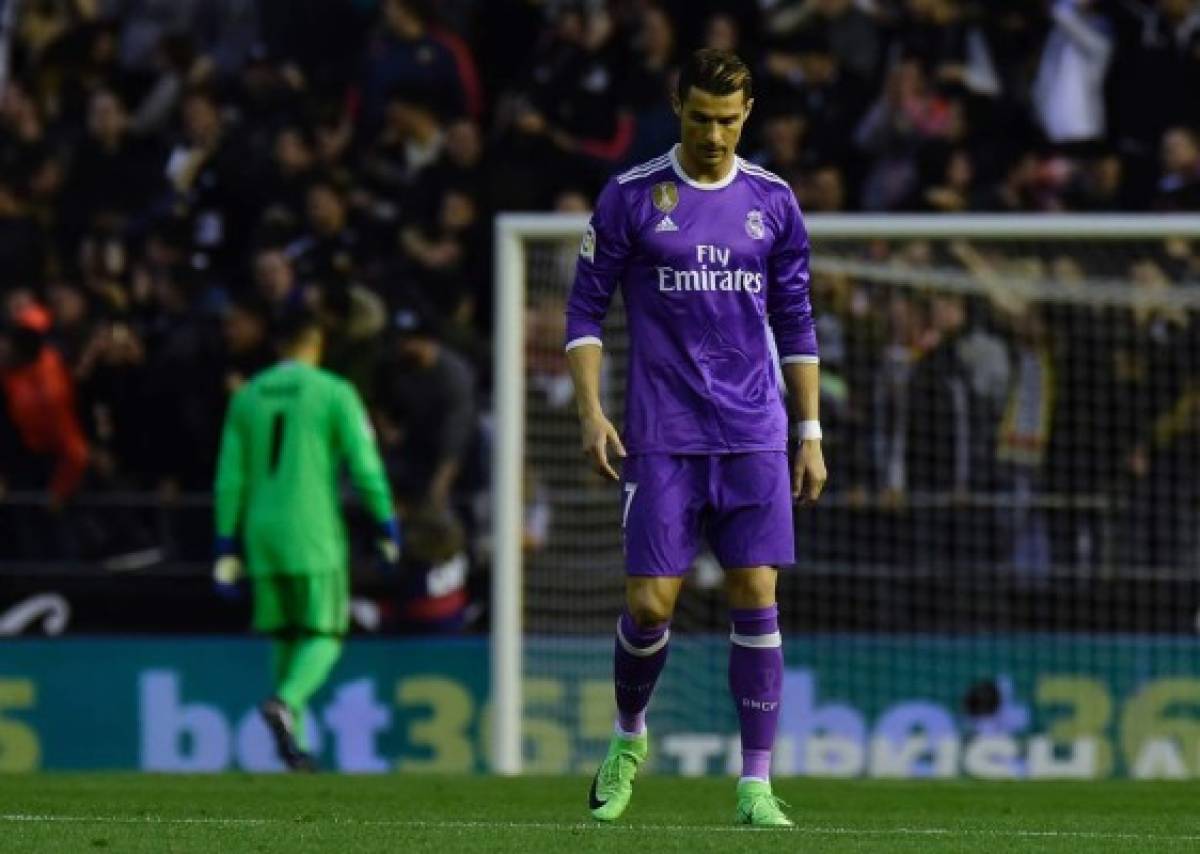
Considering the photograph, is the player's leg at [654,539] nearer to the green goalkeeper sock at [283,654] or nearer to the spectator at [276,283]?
the green goalkeeper sock at [283,654]

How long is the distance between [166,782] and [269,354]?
455cm

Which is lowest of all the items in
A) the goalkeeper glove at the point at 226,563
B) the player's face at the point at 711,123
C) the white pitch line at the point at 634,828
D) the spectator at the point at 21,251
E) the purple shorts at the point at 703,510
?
the white pitch line at the point at 634,828

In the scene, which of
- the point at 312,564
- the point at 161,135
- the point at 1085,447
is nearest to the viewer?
the point at 312,564

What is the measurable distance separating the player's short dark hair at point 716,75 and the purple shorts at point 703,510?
1.05 meters

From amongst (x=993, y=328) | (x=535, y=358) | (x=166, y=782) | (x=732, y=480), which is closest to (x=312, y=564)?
(x=166, y=782)

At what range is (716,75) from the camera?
8.17 metres

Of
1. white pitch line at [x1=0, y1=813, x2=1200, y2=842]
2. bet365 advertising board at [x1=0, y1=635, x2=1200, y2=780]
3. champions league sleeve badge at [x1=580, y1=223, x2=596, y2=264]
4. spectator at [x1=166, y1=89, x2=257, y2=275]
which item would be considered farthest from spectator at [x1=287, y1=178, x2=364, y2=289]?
champions league sleeve badge at [x1=580, y1=223, x2=596, y2=264]

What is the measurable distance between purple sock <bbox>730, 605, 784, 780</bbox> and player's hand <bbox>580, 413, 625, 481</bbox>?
0.61 m

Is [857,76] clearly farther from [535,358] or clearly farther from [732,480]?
[732,480]

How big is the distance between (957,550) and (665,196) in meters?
6.84

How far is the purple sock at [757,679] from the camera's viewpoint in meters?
8.45

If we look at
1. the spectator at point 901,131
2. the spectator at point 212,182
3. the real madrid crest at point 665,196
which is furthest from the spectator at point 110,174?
the real madrid crest at point 665,196

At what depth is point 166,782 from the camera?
1223 centimetres

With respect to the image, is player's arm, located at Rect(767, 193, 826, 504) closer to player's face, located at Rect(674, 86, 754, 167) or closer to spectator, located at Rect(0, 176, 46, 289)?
player's face, located at Rect(674, 86, 754, 167)
